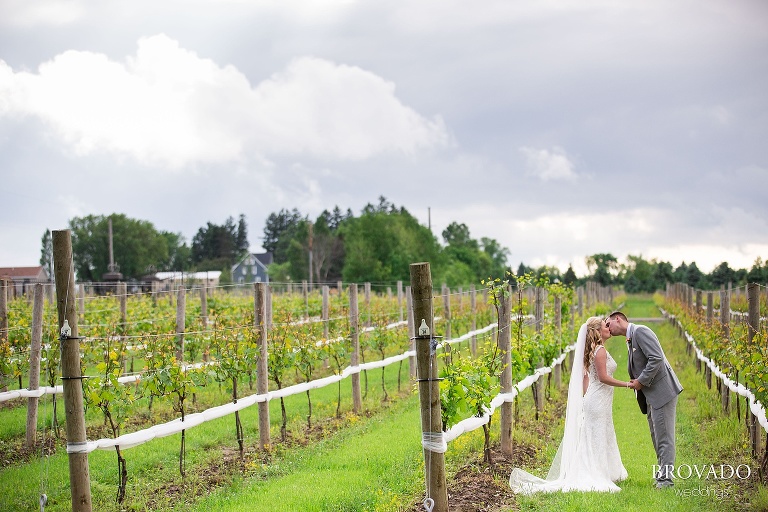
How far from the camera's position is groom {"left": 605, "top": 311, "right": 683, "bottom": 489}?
22.3 ft

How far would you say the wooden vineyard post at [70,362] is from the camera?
227 inches

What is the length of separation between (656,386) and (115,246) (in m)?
75.0

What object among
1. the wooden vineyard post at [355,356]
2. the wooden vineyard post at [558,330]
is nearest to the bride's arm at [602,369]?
the wooden vineyard post at [558,330]

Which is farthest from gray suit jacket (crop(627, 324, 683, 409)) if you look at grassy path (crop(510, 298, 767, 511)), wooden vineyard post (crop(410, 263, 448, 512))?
wooden vineyard post (crop(410, 263, 448, 512))

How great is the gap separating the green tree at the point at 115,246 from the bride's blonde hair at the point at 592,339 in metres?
71.3

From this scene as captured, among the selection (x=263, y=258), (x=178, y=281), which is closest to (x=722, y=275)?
(x=178, y=281)

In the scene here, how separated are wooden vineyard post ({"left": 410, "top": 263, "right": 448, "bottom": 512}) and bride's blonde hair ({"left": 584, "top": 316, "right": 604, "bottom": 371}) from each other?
226cm

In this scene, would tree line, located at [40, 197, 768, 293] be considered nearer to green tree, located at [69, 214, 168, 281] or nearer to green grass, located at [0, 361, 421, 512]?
green tree, located at [69, 214, 168, 281]

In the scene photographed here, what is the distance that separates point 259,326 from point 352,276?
52.1m

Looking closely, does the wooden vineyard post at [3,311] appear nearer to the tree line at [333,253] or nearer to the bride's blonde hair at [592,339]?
the bride's blonde hair at [592,339]

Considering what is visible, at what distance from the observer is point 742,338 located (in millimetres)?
8883

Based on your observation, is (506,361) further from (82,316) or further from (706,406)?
(82,316)

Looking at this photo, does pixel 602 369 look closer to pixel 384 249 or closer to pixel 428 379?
pixel 428 379

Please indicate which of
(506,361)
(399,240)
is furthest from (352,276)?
(506,361)
